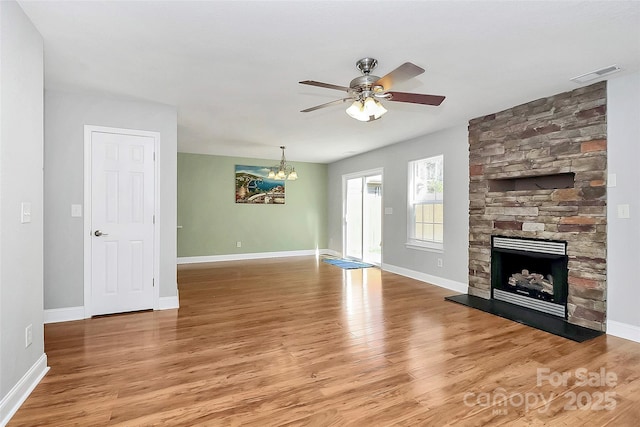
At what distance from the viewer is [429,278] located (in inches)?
213

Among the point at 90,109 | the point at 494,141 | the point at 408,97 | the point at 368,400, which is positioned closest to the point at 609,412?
the point at 368,400

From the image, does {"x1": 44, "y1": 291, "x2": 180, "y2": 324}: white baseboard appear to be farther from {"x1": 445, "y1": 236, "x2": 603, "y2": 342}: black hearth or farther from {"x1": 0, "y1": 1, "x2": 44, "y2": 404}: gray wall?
{"x1": 445, "y1": 236, "x2": 603, "y2": 342}: black hearth

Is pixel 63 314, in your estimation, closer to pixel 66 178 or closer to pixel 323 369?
pixel 66 178

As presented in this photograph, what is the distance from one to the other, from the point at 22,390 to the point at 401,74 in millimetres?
3224

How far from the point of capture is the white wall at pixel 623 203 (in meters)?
3.04

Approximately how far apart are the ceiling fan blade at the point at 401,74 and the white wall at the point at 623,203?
2.43 metres

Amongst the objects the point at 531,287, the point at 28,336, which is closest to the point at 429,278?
the point at 531,287

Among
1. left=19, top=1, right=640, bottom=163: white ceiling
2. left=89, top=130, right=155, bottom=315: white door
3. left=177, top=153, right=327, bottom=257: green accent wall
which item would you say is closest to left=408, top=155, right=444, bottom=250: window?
left=19, top=1, right=640, bottom=163: white ceiling

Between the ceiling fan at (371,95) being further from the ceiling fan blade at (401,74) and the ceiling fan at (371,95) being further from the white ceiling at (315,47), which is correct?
the white ceiling at (315,47)

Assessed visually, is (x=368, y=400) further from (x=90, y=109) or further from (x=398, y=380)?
(x=90, y=109)

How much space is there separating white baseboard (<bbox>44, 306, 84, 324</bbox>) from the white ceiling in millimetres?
2404

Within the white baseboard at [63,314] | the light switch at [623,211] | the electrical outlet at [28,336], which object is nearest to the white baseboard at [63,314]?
the white baseboard at [63,314]

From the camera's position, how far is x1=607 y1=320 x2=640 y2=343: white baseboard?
301 centimetres

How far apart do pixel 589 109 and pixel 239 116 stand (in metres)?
4.06
